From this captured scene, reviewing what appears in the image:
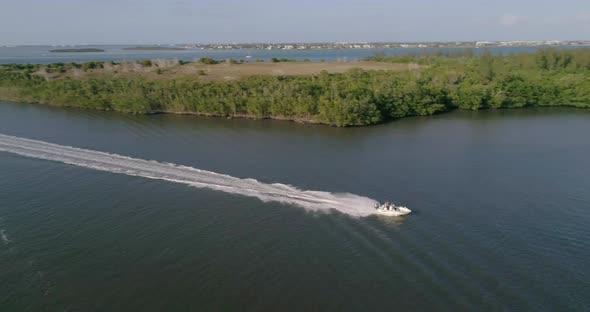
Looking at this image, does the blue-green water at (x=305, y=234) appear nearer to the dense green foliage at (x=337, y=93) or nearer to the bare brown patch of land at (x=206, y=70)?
the dense green foliage at (x=337, y=93)

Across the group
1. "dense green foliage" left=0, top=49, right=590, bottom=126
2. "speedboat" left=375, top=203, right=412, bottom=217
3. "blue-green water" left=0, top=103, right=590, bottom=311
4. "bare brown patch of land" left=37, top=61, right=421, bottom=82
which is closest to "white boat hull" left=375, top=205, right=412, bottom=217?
"speedboat" left=375, top=203, right=412, bottom=217

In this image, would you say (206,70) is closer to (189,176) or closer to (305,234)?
(189,176)

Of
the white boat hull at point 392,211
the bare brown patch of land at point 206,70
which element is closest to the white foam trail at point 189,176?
the white boat hull at point 392,211

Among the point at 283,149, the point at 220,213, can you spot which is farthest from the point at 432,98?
the point at 220,213

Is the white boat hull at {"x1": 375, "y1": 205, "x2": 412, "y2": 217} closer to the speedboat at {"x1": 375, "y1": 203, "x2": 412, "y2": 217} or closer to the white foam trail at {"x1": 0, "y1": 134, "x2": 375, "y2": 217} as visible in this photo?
the speedboat at {"x1": 375, "y1": 203, "x2": 412, "y2": 217}

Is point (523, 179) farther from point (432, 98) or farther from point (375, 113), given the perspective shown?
point (432, 98)

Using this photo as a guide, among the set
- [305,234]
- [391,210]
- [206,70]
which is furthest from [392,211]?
[206,70]

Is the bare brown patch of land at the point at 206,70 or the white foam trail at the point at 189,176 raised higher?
the bare brown patch of land at the point at 206,70

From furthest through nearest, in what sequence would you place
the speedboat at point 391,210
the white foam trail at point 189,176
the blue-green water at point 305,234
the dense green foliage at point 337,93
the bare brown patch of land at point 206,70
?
the bare brown patch of land at point 206,70 → the dense green foliage at point 337,93 → the white foam trail at point 189,176 → the speedboat at point 391,210 → the blue-green water at point 305,234
